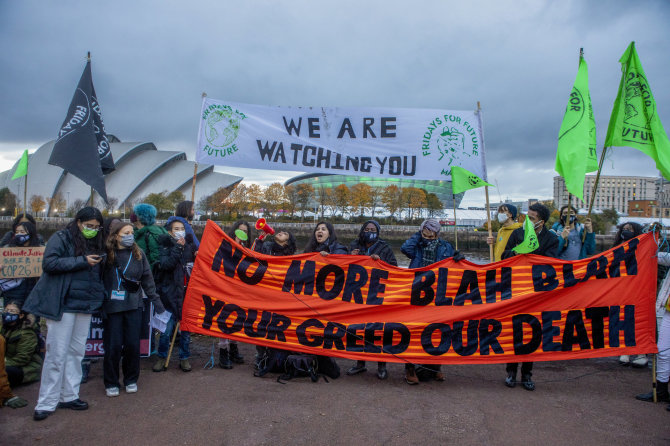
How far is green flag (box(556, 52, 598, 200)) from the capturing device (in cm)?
517

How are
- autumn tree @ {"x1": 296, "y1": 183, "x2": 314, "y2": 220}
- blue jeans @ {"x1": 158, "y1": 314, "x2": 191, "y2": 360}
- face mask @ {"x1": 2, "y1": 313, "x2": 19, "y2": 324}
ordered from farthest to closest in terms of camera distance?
1. autumn tree @ {"x1": 296, "y1": 183, "x2": 314, "y2": 220}
2. blue jeans @ {"x1": 158, "y1": 314, "x2": 191, "y2": 360}
3. face mask @ {"x1": 2, "y1": 313, "x2": 19, "y2": 324}

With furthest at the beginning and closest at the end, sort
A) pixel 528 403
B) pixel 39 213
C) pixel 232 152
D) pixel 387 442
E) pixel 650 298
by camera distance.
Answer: pixel 39 213
pixel 232 152
pixel 650 298
pixel 528 403
pixel 387 442

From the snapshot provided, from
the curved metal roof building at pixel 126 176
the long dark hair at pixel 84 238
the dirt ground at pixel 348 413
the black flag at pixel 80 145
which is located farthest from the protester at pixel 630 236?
the curved metal roof building at pixel 126 176

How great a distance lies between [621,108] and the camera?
16.8ft

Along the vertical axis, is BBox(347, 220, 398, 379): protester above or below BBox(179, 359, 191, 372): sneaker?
above

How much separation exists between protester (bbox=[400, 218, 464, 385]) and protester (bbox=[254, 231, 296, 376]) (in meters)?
1.62

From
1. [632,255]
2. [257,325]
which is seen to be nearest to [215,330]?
[257,325]

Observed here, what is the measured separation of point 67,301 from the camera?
414 cm

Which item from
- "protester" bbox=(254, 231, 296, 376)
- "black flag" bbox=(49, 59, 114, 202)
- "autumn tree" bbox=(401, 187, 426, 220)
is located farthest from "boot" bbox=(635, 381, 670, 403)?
"autumn tree" bbox=(401, 187, 426, 220)

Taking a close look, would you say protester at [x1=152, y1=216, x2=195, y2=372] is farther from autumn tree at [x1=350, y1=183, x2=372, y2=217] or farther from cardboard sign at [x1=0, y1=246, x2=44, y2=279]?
autumn tree at [x1=350, y1=183, x2=372, y2=217]

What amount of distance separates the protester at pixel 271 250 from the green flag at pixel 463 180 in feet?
8.26

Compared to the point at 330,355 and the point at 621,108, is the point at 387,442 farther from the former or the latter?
the point at 621,108

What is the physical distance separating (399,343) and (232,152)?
3.85m

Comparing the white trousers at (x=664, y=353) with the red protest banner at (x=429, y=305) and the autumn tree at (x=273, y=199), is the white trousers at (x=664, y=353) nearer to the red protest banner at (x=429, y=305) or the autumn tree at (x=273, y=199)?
the red protest banner at (x=429, y=305)
